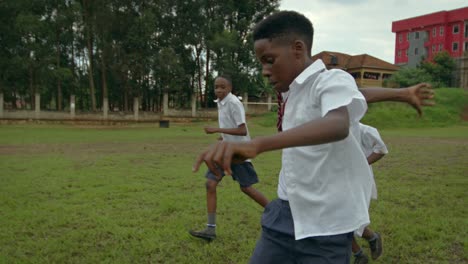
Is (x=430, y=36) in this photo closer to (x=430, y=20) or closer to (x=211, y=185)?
A: (x=430, y=20)

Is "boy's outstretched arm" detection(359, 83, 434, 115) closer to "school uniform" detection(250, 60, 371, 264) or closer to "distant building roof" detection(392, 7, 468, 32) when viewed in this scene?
"school uniform" detection(250, 60, 371, 264)

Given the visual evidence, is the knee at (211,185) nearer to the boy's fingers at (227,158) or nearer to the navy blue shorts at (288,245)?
the navy blue shorts at (288,245)

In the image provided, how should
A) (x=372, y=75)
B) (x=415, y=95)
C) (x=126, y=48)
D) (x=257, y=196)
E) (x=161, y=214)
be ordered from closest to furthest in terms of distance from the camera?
(x=415, y=95)
(x=257, y=196)
(x=161, y=214)
(x=126, y=48)
(x=372, y=75)

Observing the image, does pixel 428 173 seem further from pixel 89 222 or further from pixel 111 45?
pixel 111 45

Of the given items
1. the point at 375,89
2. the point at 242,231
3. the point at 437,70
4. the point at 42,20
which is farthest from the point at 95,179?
the point at 437,70

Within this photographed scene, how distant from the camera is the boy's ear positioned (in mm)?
1985

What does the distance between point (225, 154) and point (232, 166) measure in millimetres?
3042

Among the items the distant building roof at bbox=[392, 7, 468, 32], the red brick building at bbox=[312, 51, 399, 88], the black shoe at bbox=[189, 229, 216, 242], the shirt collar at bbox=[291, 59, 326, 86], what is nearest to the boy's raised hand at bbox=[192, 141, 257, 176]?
the shirt collar at bbox=[291, 59, 326, 86]

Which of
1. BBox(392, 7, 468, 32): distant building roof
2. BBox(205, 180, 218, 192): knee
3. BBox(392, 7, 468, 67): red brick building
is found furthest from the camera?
BBox(392, 7, 468, 67): red brick building

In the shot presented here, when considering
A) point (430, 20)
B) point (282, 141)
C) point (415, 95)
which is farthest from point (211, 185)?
point (430, 20)

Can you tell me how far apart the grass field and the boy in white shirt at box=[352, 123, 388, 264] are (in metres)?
0.17

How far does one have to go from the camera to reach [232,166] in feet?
14.5

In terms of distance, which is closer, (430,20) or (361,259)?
(361,259)

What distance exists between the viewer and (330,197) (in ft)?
6.38
